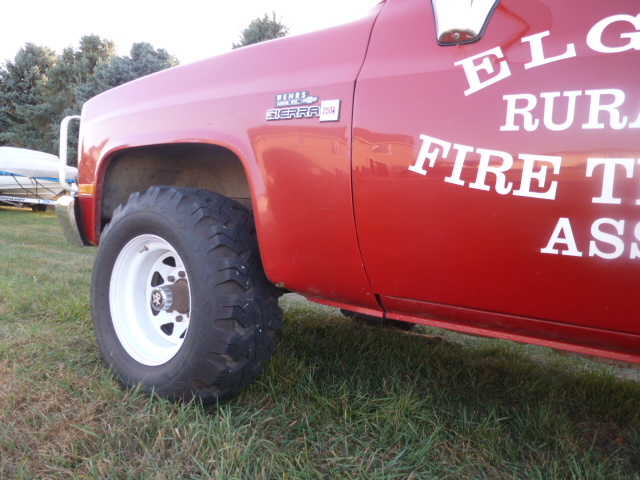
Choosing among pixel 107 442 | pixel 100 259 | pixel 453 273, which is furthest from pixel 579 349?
pixel 100 259

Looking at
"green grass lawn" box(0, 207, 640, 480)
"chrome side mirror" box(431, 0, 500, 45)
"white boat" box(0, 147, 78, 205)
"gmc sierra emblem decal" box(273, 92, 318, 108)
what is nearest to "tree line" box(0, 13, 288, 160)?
"white boat" box(0, 147, 78, 205)

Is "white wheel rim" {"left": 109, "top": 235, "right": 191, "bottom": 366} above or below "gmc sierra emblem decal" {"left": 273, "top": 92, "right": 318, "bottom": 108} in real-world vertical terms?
below

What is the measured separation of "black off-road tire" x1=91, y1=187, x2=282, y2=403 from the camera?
1.96 meters

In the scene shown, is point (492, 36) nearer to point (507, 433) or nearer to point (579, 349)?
point (579, 349)

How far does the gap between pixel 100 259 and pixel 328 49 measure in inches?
55.2

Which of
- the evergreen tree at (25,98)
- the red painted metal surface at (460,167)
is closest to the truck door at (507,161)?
the red painted metal surface at (460,167)

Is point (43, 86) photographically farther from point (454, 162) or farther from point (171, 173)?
point (454, 162)

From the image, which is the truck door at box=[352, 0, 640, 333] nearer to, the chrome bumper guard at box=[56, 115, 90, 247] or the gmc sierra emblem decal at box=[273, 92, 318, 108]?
the gmc sierra emblem decal at box=[273, 92, 318, 108]

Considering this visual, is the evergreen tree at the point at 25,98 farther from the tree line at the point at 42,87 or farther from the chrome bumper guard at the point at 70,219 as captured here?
the chrome bumper guard at the point at 70,219

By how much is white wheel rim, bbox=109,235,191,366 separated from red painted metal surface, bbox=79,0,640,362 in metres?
0.63

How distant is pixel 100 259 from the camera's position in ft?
7.91

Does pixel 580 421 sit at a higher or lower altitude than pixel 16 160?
lower

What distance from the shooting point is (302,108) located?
1847 mm

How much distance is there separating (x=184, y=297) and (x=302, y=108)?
96cm
